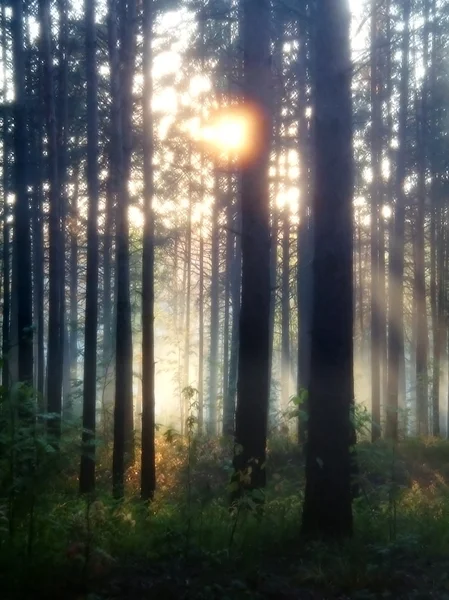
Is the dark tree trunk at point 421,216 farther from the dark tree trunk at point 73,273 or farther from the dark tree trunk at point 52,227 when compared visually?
the dark tree trunk at point 73,273

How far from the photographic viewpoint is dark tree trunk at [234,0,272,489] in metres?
10.0

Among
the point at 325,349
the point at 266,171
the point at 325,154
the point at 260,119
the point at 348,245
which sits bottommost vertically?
the point at 325,349

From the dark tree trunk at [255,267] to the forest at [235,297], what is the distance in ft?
0.10

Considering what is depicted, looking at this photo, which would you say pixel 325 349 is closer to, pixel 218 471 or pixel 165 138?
pixel 218 471

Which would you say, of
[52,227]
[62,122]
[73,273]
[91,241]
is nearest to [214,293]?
[73,273]

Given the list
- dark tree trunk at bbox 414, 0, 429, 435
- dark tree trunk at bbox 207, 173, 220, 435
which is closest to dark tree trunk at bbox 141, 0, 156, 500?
dark tree trunk at bbox 207, 173, 220, 435

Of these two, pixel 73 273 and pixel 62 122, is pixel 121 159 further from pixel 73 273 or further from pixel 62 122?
pixel 73 273

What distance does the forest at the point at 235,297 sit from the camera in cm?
646

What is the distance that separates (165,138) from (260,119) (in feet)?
24.1

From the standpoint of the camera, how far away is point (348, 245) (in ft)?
25.2

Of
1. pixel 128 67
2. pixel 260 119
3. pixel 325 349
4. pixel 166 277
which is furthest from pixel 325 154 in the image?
pixel 166 277

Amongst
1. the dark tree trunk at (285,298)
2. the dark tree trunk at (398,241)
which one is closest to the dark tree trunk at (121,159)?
the dark tree trunk at (285,298)

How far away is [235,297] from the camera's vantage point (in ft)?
85.3

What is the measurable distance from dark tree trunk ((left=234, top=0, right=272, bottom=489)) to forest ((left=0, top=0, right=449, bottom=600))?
3cm
